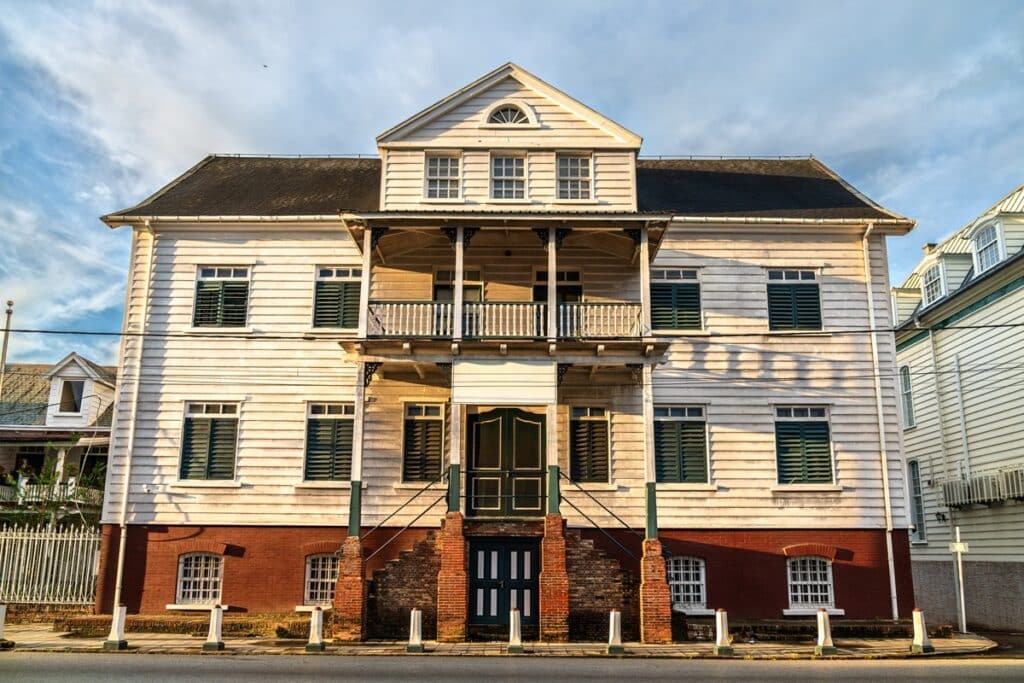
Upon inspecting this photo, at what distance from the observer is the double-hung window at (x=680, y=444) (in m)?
20.6

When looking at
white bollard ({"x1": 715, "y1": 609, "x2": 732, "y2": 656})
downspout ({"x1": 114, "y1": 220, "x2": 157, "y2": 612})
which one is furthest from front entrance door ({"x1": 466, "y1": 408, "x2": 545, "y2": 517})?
downspout ({"x1": 114, "y1": 220, "x2": 157, "y2": 612})

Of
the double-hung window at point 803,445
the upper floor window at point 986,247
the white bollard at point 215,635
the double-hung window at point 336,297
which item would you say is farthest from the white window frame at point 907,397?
the white bollard at point 215,635

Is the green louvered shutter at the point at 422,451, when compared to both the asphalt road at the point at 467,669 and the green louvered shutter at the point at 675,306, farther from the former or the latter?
the green louvered shutter at the point at 675,306

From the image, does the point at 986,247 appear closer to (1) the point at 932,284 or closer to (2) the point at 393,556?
(1) the point at 932,284

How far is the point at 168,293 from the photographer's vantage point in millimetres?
21641

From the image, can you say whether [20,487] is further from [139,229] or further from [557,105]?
[557,105]

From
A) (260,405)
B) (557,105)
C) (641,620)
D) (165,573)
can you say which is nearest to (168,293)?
(260,405)

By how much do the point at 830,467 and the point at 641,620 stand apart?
646 cm

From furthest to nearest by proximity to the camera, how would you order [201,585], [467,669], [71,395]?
[71,395] → [201,585] → [467,669]

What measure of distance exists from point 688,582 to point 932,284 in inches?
581

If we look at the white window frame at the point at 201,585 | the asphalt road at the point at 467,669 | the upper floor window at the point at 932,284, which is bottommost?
the asphalt road at the point at 467,669

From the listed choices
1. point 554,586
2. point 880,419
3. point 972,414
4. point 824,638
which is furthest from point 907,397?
point 554,586

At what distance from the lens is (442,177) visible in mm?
21297

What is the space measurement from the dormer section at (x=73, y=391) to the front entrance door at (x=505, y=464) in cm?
1803
